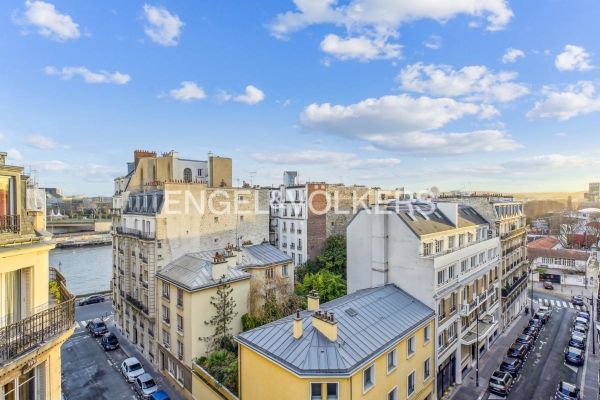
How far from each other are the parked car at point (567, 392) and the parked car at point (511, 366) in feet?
8.31

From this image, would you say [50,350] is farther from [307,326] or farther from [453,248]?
[453,248]

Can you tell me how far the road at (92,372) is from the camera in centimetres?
2053

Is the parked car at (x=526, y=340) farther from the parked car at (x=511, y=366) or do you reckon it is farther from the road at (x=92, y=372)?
the road at (x=92, y=372)

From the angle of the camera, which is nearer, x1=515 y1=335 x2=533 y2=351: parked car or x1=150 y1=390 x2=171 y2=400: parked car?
x1=150 y1=390 x2=171 y2=400: parked car

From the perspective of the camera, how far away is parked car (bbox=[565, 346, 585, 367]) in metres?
24.0

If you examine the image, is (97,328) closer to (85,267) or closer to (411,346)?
(411,346)

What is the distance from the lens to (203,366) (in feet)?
62.5

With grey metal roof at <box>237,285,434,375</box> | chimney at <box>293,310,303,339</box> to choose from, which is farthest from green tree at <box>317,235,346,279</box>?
chimney at <box>293,310,303,339</box>

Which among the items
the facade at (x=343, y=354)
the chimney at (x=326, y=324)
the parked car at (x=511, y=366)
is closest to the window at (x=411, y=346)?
the facade at (x=343, y=354)

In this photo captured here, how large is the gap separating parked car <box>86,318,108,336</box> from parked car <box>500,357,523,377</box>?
31.6m

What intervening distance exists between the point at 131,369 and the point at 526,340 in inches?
1167

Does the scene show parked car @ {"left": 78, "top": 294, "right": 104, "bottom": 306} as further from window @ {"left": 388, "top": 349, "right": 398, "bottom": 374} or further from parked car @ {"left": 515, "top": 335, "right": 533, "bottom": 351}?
parked car @ {"left": 515, "top": 335, "right": 533, "bottom": 351}

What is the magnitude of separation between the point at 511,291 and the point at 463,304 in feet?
40.2

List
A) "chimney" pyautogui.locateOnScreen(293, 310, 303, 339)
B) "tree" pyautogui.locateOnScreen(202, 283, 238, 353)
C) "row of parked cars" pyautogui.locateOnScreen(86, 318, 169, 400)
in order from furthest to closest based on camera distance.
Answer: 1. "tree" pyautogui.locateOnScreen(202, 283, 238, 353)
2. "row of parked cars" pyautogui.locateOnScreen(86, 318, 169, 400)
3. "chimney" pyautogui.locateOnScreen(293, 310, 303, 339)
